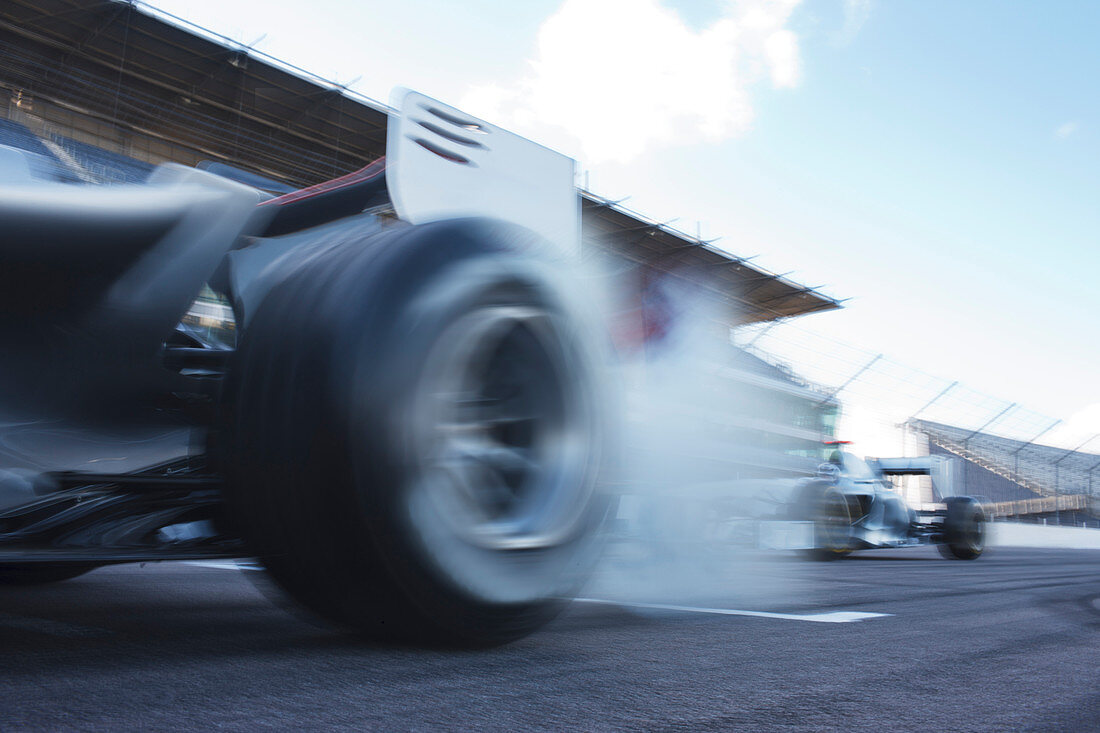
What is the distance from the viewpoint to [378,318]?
1.46 meters

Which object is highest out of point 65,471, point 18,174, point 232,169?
point 232,169

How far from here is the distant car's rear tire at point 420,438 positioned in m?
1.39

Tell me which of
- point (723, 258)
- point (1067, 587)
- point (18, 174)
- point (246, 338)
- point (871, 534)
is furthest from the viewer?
point (723, 258)

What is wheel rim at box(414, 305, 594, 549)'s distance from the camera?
154 cm

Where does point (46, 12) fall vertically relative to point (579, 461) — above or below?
above

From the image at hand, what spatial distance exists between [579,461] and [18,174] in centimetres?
112

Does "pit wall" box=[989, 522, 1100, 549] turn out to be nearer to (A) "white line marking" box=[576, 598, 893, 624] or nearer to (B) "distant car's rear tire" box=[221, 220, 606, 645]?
(A) "white line marking" box=[576, 598, 893, 624]

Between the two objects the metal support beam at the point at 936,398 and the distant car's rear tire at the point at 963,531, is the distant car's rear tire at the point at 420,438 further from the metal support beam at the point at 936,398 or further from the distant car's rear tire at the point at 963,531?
the metal support beam at the point at 936,398

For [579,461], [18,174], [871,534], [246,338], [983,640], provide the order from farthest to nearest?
[871,534]
[983,640]
[579,461]
[246,338]
[18,174]

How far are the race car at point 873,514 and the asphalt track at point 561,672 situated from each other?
4.38m

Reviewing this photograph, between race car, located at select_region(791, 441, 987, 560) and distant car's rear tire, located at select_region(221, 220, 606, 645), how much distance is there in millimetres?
4959

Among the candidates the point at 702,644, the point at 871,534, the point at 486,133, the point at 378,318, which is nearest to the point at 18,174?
the point at 378,318

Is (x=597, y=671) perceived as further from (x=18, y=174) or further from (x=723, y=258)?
(x=723, y=258)

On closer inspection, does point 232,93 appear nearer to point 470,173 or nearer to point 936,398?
point 936,398
